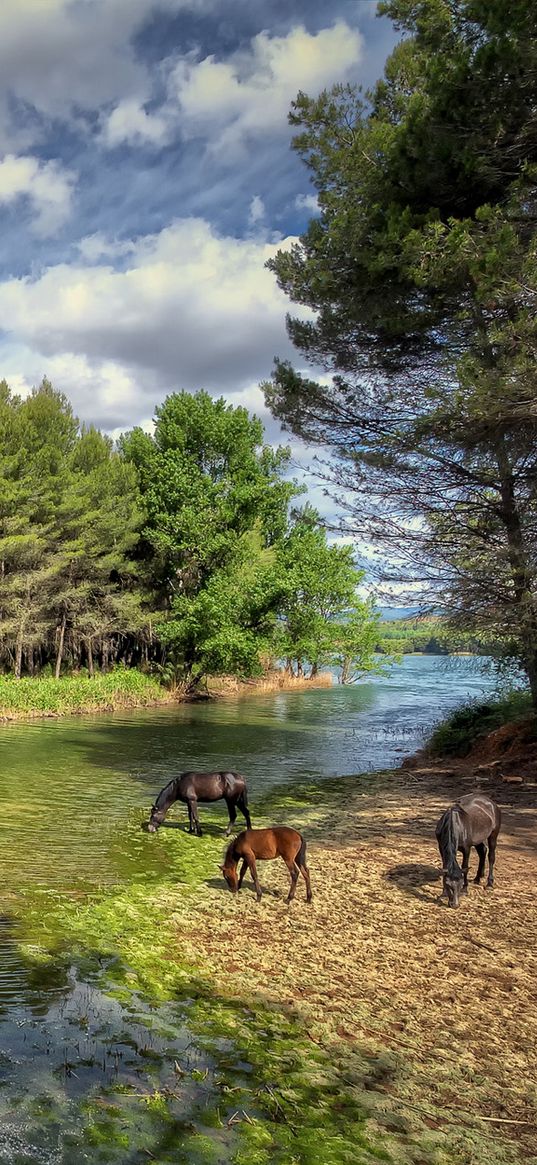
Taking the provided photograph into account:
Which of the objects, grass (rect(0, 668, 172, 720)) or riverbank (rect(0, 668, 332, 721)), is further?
riverbank (rect(0, 668, 332, 721))

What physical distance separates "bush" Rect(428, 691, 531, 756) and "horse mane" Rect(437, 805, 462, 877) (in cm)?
1275

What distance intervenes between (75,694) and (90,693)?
1.00 meters

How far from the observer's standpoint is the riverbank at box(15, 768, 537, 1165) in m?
4.39

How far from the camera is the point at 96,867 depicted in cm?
1002

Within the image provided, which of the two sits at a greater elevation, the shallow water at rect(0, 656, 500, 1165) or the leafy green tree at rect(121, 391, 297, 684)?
the leafy green tree at rect(121, 391, 297, 684)

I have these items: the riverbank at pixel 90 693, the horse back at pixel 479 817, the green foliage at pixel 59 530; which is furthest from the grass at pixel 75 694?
the horse back at pixel 479 817

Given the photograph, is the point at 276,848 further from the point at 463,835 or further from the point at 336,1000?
the point at 336,1000

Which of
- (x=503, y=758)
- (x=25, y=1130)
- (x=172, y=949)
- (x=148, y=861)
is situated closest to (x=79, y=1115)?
(x=25, y=1130)

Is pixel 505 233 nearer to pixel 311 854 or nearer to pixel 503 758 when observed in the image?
pixel 311 854

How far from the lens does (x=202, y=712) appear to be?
3594 cm

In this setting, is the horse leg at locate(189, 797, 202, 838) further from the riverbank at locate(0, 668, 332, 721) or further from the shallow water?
the riverbank at locate(0, 668, 332, 721)

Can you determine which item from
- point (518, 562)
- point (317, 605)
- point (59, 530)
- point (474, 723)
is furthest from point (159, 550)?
point (518, 562)

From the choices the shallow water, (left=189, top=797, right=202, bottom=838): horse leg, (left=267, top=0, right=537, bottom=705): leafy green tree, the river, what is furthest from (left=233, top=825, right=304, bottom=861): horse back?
(left=267, top=0, right=537, bottom=705): leafy green tree

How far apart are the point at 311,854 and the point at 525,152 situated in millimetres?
11841
